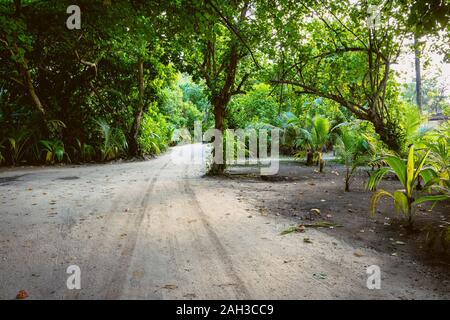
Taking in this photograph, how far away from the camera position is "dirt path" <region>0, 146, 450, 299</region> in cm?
238

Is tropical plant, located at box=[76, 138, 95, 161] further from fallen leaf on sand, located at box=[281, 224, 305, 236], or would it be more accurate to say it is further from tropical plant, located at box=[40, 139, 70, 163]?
fallen leaf on sand, located at box=[281, 224, 305, 236]

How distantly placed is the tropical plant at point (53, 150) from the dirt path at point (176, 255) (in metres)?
5.66

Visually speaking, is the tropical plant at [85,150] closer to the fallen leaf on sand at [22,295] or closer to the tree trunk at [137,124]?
the tree trunk at [137,124]

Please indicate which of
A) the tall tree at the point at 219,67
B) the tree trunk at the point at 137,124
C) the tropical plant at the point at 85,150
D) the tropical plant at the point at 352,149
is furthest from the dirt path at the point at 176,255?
the tree trunk at the point at 137,124

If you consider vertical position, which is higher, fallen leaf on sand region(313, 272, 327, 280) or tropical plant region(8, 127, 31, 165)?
tropical plant region(8, 127, 31, 165)

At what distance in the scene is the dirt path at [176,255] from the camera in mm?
2379

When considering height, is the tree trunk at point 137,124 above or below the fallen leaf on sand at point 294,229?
above

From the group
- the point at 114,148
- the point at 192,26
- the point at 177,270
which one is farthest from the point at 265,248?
the point at 114,148

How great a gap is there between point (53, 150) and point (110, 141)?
6.91 ft

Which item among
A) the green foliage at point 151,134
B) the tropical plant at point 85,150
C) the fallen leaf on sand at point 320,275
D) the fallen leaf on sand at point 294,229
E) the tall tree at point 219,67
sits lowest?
the fallen leaf on sand at point 320,275

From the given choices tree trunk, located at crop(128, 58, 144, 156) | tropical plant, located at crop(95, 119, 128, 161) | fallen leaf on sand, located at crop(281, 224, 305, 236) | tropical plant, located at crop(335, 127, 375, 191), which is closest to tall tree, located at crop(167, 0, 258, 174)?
tropical plant, located at crop(335, 127, 375, 191)

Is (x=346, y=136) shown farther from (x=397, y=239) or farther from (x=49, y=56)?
(x=49, y=56)

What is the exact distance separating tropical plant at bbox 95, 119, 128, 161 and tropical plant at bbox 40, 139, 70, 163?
4.81ft
